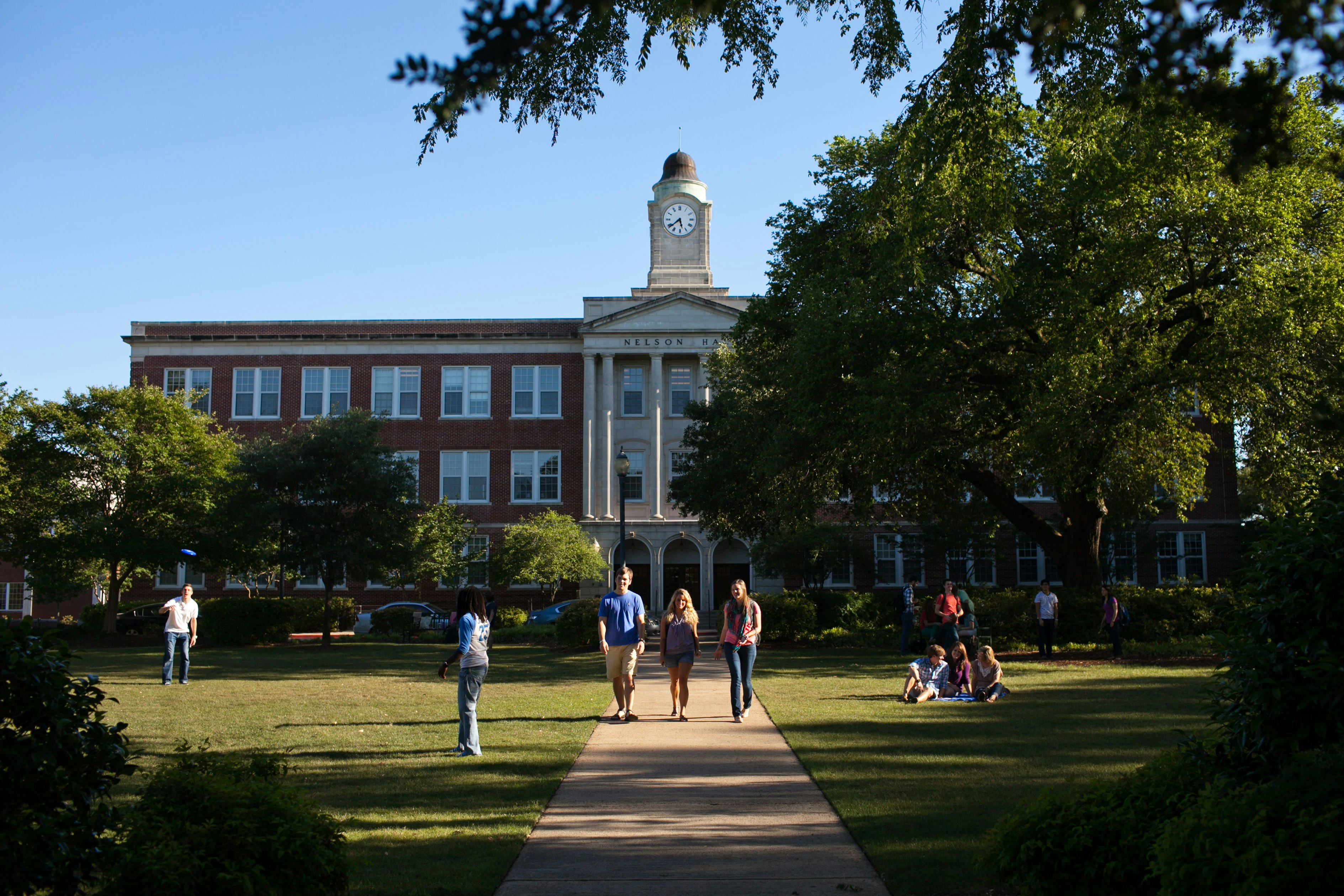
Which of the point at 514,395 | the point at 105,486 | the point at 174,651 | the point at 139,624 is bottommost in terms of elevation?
the point at 139,624

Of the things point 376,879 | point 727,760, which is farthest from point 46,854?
point 727,760

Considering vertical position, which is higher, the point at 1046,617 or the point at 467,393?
the point at 467,393

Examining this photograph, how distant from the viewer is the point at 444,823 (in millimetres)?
7289

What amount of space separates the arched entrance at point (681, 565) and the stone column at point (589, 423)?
4.42 m

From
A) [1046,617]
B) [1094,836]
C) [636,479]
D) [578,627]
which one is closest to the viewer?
[1094,836]

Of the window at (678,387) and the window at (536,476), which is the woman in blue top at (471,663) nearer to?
the window at (536,476)

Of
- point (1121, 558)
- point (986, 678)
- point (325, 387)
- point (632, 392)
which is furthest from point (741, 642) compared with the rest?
point (325, 387)

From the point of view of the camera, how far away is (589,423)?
4875cm

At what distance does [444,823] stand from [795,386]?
1611cm

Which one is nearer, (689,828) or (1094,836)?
(1094,836)

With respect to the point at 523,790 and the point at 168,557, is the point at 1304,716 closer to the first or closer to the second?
the point at 523,790

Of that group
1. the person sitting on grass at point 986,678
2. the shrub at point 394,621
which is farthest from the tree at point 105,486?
the person sitting on grass at point 986,678

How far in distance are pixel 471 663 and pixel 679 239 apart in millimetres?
44377

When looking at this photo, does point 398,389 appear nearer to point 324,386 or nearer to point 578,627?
point 324,386
